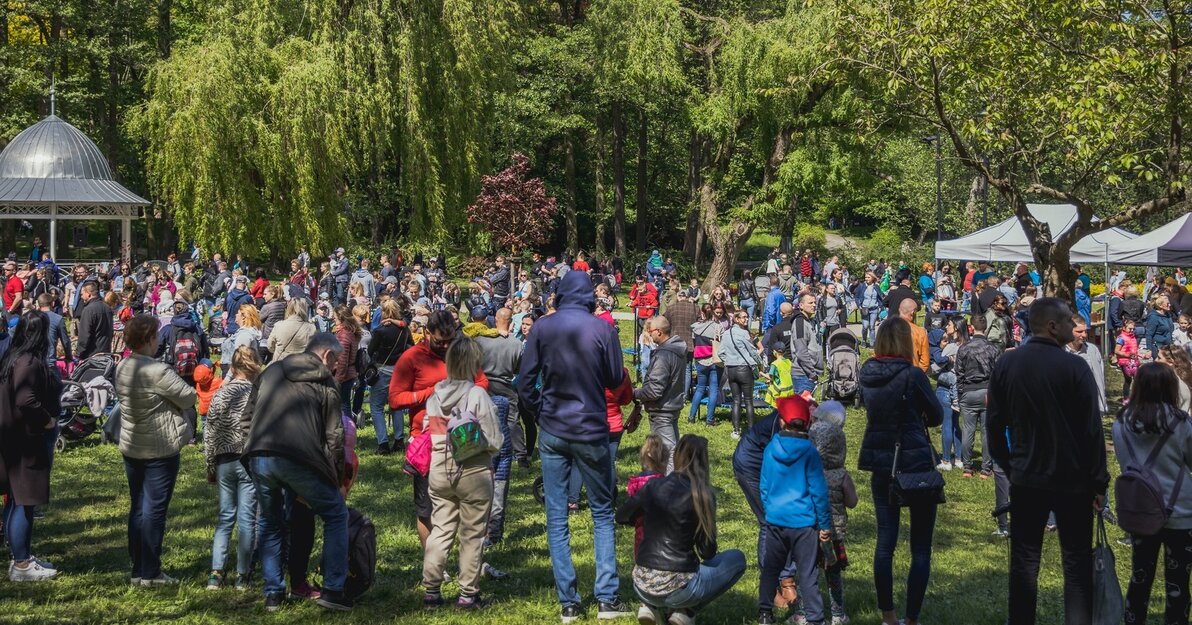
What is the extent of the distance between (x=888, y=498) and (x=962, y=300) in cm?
2092

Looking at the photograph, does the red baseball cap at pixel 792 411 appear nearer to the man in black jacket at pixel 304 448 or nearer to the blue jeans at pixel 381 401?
the man in black jacket at pixel 304 448


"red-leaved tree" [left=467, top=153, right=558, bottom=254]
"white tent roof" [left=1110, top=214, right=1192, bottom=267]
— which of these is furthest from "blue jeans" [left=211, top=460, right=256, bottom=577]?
"red-leaved tree" [left=467, top=153, right=558, bottom=254]

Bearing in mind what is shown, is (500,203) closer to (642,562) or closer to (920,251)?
(920,251)

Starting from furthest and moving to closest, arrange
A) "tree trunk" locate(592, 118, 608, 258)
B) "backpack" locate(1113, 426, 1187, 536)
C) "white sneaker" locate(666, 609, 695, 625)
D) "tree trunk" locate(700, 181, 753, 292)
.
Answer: "tree trunk" locate(592, 118, 608, 258) < "tree trunk" locate(700, 181, 753, 292) < "backpack" locate(1113, 426, 1187, 536) < "white sneaker" locate(666, 609, 695, 625)

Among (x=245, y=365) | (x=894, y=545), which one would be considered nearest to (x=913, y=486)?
(x=894, y=545)

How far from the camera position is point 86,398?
37.2 ft

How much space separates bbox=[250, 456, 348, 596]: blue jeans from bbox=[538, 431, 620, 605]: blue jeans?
3.82ft

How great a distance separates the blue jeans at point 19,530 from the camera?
6.86 meters

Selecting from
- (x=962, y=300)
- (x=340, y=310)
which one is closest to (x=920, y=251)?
(x=962, y=300)

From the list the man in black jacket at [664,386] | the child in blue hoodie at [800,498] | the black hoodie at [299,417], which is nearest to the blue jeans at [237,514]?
the black hoodie at [299,417]

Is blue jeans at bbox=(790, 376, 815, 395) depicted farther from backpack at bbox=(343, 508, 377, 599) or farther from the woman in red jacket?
backpack at bbox=(343, 508, 377, 599)

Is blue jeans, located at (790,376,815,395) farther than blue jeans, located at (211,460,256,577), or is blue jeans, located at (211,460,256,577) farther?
blue jeans, located at (790,376,815,395)

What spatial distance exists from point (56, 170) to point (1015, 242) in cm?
2682

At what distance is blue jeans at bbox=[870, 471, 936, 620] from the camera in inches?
235
